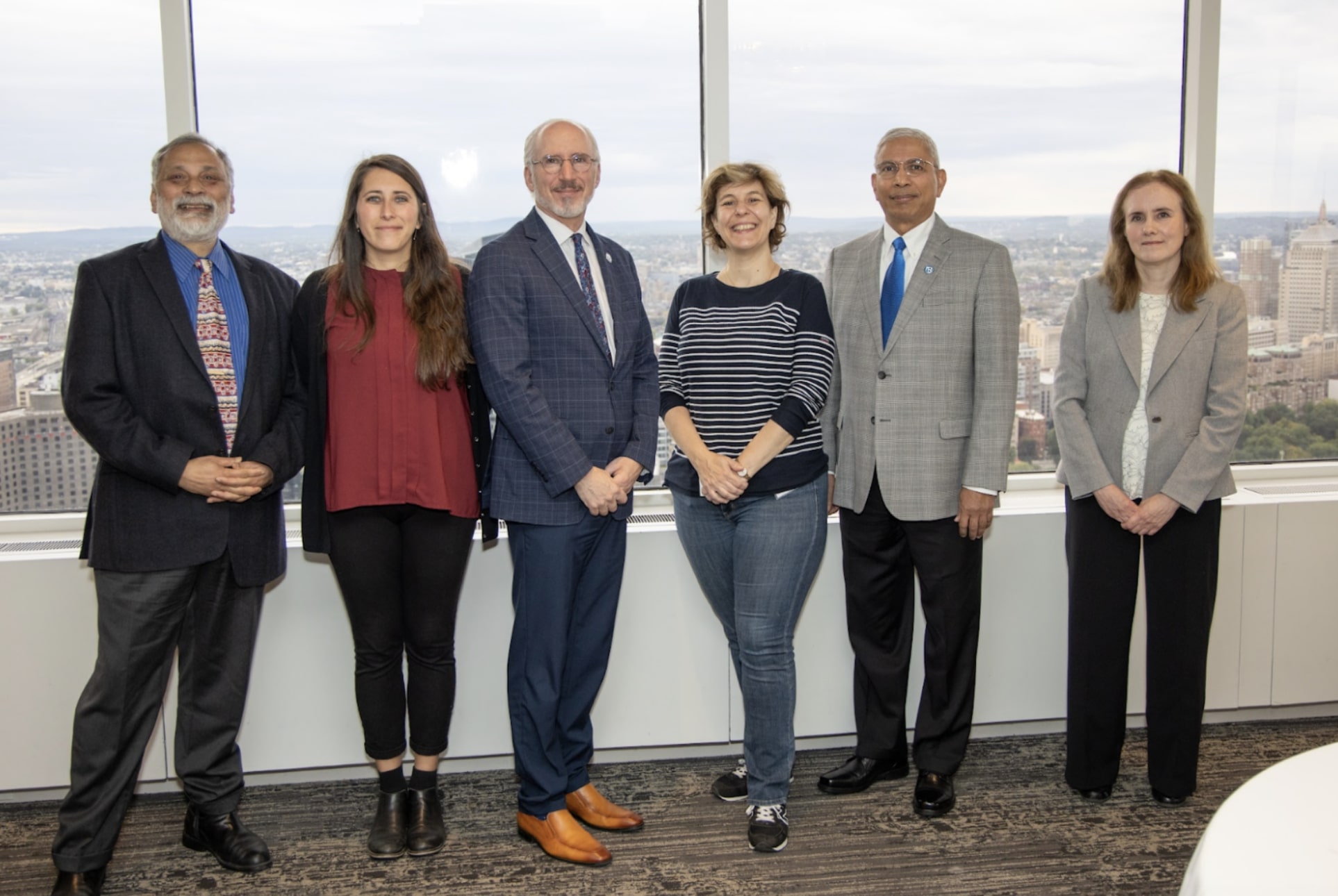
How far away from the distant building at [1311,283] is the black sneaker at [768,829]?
2.77 metres

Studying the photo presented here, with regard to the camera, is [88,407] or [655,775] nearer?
[88,407]

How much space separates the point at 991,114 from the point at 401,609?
2690 millimetres

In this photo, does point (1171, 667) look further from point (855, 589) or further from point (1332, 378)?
point (1332, 378)

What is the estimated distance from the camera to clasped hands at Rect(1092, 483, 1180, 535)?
115 inches

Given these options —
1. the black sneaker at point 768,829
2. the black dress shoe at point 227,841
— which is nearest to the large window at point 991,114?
the black sneaker at point 768,829

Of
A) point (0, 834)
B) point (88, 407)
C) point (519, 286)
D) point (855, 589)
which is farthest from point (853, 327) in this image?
point (0, 834)

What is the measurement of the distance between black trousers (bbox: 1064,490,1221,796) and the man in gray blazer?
0.32 meters

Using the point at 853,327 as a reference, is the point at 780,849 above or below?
below

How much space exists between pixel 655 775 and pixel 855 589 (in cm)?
88

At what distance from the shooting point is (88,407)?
2537 millimetres

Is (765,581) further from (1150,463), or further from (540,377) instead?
(1150,463)

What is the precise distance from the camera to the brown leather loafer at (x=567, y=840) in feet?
9.09

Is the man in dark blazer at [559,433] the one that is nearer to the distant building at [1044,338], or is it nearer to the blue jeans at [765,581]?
the blue jeans at [765,581]

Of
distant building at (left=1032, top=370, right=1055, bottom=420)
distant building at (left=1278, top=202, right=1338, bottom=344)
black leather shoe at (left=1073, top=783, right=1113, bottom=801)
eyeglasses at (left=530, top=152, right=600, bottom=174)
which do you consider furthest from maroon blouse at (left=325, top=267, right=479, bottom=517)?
distant building at (left=1278, top=202, right=1338, bottom=344)
